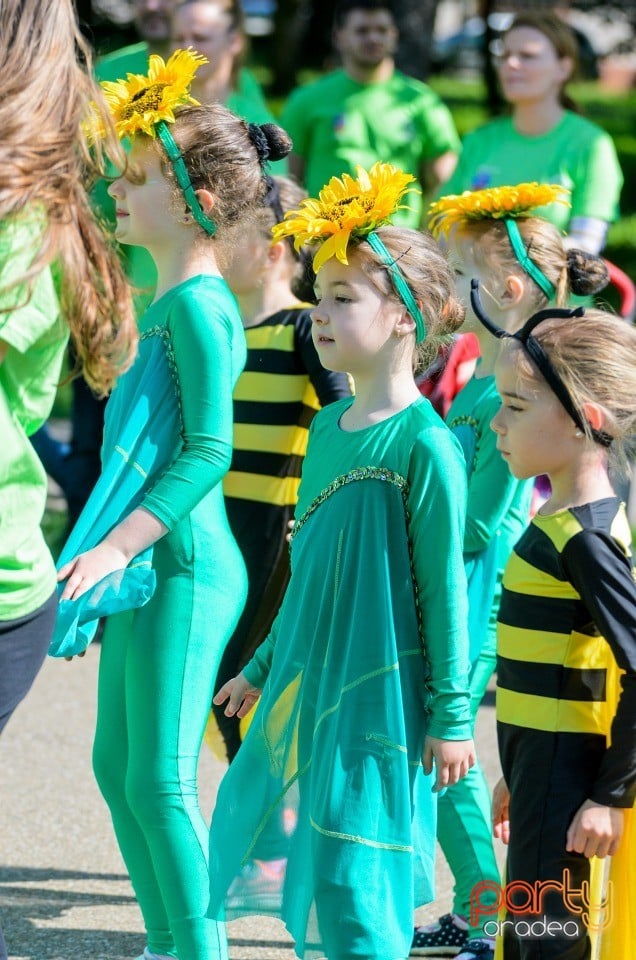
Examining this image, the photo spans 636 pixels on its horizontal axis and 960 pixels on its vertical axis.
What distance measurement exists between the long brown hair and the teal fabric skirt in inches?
26.2

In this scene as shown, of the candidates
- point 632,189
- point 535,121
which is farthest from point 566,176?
point 632,189

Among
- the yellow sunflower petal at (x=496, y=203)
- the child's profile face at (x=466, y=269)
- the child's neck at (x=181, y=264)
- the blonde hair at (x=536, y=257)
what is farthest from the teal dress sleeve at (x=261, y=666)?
the yellow sunflower petal at (x=496, y=203)

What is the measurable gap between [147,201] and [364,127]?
11.6 ft

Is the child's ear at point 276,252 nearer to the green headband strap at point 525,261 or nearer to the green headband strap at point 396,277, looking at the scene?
the green headband strap at point 525,261

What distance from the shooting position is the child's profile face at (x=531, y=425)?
273 cm

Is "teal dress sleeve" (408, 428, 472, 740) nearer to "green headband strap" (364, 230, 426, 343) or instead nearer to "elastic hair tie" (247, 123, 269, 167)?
"green headband strap" (364, 230, 426, 343)

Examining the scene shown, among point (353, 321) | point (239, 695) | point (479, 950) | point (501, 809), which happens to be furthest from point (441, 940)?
point (353, 321)

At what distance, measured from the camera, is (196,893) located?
2979 millimetres

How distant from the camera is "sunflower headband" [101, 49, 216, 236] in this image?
315 centimetres

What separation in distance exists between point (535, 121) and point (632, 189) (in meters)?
9.24

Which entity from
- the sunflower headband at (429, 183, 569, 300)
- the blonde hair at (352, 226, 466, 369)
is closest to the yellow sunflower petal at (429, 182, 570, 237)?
the sunflower headband at (429, 183, 569, 300)

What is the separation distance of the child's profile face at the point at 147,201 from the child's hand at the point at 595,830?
1534mm

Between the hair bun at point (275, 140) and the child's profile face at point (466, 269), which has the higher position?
the hair bun at point (275, 140)

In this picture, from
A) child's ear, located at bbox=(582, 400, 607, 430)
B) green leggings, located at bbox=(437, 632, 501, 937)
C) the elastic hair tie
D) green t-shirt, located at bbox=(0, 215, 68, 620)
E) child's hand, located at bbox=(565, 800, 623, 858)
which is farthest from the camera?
green leggings, located at bbox=(437, 632, 501, 937)
